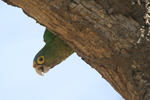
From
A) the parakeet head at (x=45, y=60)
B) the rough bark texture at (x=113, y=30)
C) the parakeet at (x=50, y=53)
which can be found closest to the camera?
the rough bark texture at (x=113, y=30)

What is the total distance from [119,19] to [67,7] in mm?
645

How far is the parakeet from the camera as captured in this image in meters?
4.13

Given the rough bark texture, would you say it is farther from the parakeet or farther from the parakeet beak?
the parakeet beak

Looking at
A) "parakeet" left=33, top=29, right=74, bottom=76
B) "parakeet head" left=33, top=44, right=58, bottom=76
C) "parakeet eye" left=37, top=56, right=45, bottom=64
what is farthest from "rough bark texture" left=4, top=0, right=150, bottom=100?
"parakeet eye" left=37, top=56, right=45, bottom=64

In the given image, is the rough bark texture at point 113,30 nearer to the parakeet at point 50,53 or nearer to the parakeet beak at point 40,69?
the parakeet at point 50,53

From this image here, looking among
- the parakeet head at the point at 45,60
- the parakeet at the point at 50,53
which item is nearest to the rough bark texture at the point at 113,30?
the parakeet at the point at 50,53

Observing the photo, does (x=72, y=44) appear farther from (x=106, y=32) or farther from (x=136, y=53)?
(x=136, y=53)

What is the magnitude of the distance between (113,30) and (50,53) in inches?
99.5

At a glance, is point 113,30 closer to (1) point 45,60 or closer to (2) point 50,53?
(2) point 50,53

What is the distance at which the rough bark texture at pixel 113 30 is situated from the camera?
1.98 m

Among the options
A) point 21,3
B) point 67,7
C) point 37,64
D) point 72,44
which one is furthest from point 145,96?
point 37,64

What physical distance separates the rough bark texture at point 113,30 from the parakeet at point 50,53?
1.98m

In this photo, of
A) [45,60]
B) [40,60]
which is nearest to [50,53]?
[45,60]

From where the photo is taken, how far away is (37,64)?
4.44 metres
